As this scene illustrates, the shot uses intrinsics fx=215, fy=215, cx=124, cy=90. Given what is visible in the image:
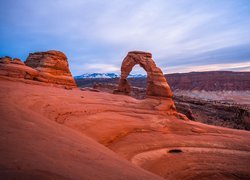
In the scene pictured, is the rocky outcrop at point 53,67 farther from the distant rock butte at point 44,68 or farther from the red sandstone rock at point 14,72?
the red sandstone rock at point 14,72

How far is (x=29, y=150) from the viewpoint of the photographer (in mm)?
2428

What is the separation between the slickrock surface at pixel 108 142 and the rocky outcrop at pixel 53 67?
824 cm

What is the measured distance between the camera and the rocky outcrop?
1723cm

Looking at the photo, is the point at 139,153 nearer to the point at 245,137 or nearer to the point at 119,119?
the point at 119,119

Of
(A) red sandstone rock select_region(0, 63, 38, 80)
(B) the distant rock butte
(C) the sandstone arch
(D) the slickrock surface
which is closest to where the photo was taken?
(D) the slickrock surface

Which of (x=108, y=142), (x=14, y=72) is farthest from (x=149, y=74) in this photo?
(x=108, y=142)

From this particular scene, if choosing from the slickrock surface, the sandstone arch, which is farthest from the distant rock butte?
the slickrock surface

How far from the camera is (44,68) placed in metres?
18.0

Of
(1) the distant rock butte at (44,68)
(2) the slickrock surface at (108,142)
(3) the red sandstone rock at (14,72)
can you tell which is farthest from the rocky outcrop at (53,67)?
(2) the slickrock surface at (108,142)

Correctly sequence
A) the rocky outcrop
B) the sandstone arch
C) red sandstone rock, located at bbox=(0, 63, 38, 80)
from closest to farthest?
1. red sandstone rock, located at bbox=(0, 63, 38, 80)
2. the sandstone arch
3. the rocky outcrop

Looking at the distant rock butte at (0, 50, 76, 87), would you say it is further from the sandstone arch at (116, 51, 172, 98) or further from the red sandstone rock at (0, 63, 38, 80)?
the sandstone arch at (116, 51, 172, 98)

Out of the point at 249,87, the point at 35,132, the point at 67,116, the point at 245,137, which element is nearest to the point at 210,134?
the point at 245,137

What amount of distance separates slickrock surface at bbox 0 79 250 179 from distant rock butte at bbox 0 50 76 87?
5468mm

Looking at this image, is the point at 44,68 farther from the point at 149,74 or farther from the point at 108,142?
the point at 108,142
